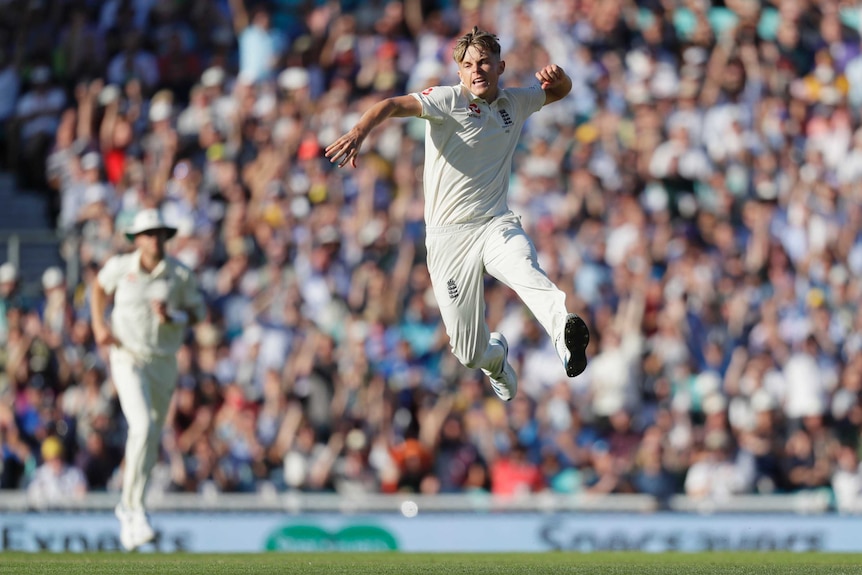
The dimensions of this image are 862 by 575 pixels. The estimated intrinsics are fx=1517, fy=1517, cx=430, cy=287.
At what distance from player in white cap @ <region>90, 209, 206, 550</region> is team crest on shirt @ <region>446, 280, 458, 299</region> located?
3.06 metres

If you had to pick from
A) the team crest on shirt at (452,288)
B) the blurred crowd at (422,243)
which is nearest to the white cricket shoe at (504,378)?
the team crest on shirt at (452,288)

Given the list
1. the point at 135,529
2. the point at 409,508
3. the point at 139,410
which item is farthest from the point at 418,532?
the point at 139,410

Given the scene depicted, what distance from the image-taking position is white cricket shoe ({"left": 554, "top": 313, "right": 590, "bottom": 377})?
9734mm

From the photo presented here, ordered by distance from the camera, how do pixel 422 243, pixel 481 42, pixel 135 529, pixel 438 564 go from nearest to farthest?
pixel 481 42, pixel 438 564, pixel 135 529, pixel 422 243

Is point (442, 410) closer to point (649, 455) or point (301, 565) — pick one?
point (649, 455)

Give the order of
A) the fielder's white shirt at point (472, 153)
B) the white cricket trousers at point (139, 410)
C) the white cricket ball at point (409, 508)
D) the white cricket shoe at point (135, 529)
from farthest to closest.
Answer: the white cricket ball at point (409, 508) < the white cricket trousers at point (139, 410) < the white cricket shoe at point (135, 529) < the fielder's white shirt at point (472, 153)

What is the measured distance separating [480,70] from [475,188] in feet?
2.81

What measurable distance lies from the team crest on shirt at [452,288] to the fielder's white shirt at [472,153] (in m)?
0.43

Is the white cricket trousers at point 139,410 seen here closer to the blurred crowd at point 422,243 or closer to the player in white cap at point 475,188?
the player in white cap at point 475,188

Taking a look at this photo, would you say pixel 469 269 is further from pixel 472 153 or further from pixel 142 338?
pixel 142 338

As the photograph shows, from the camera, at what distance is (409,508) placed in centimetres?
1620

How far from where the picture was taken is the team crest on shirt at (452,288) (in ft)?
35.9

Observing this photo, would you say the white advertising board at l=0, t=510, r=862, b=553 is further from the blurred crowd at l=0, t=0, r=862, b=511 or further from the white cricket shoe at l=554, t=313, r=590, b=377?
the white cricket shoe at l=554, t=313, r=590, b=377

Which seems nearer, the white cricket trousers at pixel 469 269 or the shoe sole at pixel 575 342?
the shoe sole at pixel 575 342
